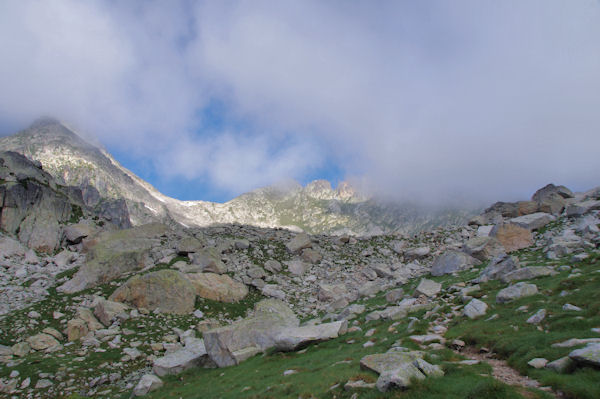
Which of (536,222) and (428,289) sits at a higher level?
(536,222)

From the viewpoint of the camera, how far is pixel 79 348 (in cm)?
2620

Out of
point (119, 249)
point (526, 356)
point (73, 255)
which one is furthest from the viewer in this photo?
point (73, 255)

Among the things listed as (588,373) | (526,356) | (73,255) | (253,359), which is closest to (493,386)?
(588,373)

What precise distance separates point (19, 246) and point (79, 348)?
26458 millimetres

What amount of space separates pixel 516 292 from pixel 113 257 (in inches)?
1689

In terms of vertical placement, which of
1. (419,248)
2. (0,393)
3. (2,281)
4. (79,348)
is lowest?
(0,393)

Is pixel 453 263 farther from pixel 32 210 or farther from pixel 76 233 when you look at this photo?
pixel 32 210

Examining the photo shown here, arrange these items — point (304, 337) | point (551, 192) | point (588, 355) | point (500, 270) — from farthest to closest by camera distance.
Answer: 1. point (551, 192)
2. point (500, 270)
3. point (304, 337)
4. point (588, 355)

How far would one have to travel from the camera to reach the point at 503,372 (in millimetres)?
11336

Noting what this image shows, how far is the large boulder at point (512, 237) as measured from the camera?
1591 inches

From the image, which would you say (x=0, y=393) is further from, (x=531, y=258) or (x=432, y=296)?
(x=531, y=258)

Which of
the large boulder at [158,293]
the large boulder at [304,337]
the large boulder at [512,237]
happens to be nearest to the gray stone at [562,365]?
the large boulder at [304,337]

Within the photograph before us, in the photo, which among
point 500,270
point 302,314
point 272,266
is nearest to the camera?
point 500,270

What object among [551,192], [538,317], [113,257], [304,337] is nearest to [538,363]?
[538,317]
